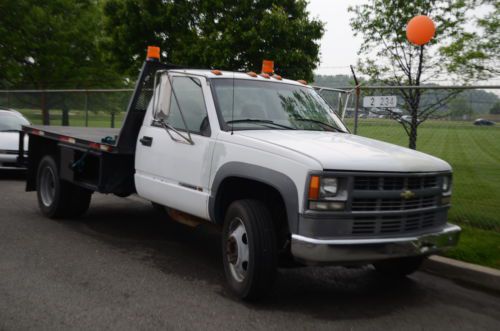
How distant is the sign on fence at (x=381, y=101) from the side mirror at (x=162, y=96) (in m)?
3.48

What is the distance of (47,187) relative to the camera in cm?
835

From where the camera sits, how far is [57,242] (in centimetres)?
672

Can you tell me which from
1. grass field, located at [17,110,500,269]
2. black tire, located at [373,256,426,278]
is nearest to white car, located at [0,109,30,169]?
grass field, located at [17,110,500,269]

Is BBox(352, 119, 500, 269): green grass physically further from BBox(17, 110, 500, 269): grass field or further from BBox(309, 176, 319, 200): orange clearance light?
BBox(309, 176, 319, 200): orange clearance light

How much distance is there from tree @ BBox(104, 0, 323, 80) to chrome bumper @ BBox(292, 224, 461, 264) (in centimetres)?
1321

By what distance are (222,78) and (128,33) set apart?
15.1 metres

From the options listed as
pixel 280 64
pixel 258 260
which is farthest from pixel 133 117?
pixel 280 64

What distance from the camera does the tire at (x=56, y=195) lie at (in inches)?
311

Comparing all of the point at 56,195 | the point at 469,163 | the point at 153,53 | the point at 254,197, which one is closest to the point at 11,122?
the point at 56,195

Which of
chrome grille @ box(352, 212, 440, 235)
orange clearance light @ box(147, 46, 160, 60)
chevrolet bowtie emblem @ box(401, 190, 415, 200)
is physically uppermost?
orange clearance light @ box(147, 46, 160, 60)

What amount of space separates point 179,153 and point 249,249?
161 cm

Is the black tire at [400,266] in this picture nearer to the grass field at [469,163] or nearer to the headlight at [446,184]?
the headlight at [446,184]

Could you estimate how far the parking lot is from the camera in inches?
173

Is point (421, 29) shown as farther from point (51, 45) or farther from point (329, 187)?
point (51, 45)
